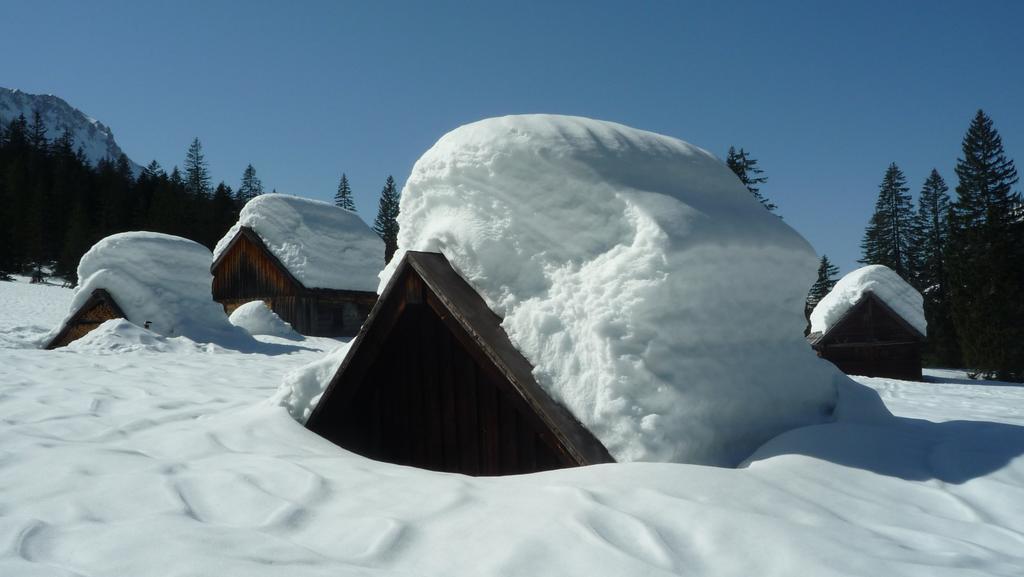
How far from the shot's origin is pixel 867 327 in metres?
17.8

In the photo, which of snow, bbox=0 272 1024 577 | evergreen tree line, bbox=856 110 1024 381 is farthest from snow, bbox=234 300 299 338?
evergreen tree line, bbox=856 110 1024 381

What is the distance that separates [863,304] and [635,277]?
16933mm

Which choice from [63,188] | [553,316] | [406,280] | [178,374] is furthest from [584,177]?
[63,188]

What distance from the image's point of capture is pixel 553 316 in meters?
3.58

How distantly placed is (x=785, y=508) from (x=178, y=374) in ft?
23.8

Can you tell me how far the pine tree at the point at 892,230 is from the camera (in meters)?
41.0

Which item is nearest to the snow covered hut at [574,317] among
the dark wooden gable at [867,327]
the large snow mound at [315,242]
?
the dark wooden gable at [867,327]

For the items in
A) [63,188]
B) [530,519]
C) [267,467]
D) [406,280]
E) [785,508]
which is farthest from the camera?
[63,188]

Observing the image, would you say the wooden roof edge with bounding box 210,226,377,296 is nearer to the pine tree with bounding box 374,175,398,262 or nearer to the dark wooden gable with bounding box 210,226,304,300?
the dark wooden gable with bounding box 210,226,304,300

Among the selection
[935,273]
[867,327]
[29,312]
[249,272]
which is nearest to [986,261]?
[935,273]

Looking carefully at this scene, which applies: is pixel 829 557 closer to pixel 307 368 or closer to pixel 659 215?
pixel 659 215

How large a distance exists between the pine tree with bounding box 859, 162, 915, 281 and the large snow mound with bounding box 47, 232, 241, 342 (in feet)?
132

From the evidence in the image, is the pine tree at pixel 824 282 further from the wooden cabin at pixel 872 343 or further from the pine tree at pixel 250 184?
the pine tree at pixel 250 184

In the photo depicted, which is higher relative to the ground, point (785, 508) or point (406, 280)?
point (406, 280)
